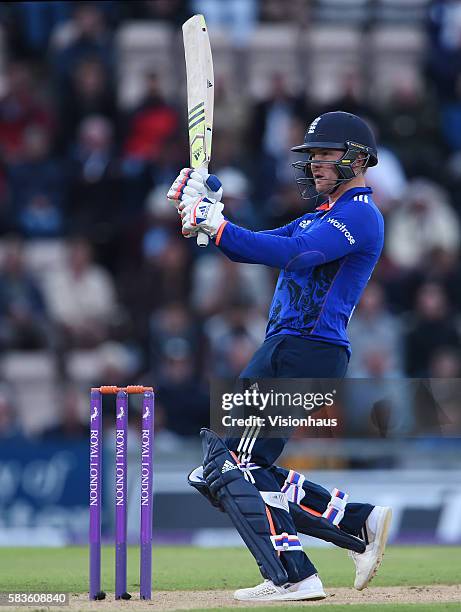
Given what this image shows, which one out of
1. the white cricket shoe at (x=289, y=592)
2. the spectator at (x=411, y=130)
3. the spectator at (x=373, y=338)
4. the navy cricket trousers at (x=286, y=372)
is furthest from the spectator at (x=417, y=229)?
the white cricket shoe at (x=289, y=592)

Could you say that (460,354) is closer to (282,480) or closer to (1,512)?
(1,512)

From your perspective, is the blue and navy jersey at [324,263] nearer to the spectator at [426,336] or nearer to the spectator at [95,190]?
the spectator at [426,336]

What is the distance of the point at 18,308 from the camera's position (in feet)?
40.8

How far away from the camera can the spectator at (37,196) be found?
13109 millimetres

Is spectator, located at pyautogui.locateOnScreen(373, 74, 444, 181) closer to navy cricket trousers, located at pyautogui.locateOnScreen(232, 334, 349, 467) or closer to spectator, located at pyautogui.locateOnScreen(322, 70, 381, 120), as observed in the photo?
spectator, located at pyautogui.locateOnScreen(322, 70, 381, 120)

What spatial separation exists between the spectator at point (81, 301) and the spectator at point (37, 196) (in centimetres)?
53

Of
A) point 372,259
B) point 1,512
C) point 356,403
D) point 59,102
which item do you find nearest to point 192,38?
point 372,259

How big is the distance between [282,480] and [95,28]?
8.29 metres

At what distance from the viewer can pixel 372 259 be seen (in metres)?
6.46

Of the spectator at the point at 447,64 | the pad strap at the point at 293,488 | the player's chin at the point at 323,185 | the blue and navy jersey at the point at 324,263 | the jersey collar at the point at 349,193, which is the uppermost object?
the spectator at the point at 447,64

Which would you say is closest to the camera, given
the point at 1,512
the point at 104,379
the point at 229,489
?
the point at 229,489

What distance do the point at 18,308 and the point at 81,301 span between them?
0.61 meters

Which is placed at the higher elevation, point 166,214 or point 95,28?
point 95,28

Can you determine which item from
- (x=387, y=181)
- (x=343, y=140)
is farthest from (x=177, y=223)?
(x=343, y=140)
